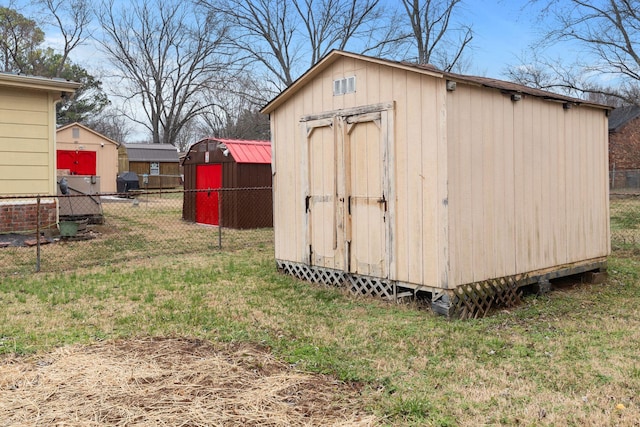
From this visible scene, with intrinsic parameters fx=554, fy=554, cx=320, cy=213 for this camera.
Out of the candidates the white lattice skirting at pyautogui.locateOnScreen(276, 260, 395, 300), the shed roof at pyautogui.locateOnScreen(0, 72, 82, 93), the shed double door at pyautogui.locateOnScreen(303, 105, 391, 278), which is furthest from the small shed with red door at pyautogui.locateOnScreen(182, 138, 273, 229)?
the shed double door at pyautogui.locateOnScreen(303, 105, 391, 278)

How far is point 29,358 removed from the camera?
4.24m

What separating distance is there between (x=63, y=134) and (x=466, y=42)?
19.6m

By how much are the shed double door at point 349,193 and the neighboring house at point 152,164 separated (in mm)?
26385

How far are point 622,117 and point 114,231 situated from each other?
31.6 metres

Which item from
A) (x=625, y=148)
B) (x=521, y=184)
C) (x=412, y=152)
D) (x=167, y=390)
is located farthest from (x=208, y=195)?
(x=625, y=148)

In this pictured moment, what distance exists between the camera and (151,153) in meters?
32.5

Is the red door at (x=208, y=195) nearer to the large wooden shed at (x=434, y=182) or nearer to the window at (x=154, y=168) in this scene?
the large wooden shed at (x=434, y=182)

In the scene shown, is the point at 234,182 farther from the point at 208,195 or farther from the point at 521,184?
the point at 521,184

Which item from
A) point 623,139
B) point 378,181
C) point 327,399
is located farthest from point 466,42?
point 327,399

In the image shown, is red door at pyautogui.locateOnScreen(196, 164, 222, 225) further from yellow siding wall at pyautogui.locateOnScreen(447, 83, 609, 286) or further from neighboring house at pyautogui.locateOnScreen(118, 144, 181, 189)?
neighboring house at pyautogui.locateOnScreen(118, 144, 181, 189)

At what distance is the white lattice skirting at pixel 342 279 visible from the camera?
620cm

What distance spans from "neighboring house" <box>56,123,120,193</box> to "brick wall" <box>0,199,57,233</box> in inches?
600

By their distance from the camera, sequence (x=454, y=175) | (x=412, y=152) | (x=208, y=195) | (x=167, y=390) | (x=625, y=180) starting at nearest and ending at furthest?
(x=167, y=390) < (x=454, y=175) < (x=412, y=152) < (x=208, y=195) < (x=625, y=180)

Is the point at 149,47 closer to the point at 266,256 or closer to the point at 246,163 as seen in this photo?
the point at 246,163
